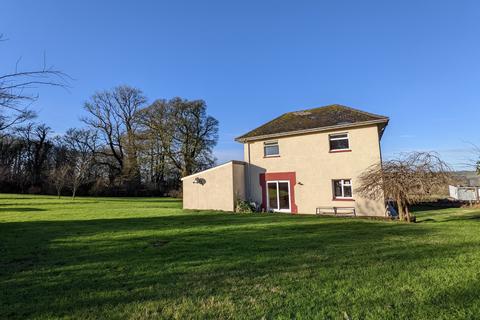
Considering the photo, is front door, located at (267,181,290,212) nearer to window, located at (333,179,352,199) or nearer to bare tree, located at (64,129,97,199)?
window, located at (333,179,352,199)

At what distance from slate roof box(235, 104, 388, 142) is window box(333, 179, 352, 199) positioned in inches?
135

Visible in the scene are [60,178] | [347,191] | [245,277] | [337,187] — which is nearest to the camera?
[245,277]

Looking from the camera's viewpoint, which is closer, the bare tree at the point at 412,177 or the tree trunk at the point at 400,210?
the bare tree at the point at 412,177

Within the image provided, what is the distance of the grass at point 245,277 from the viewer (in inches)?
155

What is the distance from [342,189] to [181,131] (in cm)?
2640

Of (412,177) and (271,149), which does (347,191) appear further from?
(271,149)

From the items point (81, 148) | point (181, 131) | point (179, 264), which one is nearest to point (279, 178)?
point (179, 264)

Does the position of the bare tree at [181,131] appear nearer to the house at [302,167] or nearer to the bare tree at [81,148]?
the bare tree at [81,148]

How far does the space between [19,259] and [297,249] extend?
21.4ft

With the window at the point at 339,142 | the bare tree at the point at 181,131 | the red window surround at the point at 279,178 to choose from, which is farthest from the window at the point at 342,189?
the bare tree at the point at 181,131

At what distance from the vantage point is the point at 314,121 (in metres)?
20.4

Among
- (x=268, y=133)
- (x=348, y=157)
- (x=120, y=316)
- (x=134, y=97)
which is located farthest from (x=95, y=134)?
(x=120, y=316)

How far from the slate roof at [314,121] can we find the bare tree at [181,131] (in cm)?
1896

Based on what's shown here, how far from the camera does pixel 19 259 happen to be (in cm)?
697
